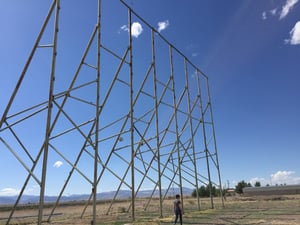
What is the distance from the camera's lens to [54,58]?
972 centimetres

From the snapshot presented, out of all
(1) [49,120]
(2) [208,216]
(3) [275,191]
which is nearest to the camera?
(1) [49,120]

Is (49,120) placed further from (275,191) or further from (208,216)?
(275,191)

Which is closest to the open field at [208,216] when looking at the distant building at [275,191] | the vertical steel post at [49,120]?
the vertical steel post at [49,120]

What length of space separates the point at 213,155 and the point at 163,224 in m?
10.1

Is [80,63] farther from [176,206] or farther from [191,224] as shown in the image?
[191,224]

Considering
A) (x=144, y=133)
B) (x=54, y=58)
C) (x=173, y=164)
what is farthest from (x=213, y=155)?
(x=54, y=58)

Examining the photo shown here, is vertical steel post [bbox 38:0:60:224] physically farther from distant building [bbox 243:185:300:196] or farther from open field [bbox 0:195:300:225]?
distant building [bbox 243:185:300:196]

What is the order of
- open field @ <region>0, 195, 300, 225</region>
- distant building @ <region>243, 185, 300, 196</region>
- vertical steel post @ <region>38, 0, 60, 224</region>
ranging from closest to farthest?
vertical steel post @ <region>38, 0, 60, 224</region>, open field @ <region>0, 195, 300, 225</region>, distant building @ <region>243, 185, 300, 196</region>

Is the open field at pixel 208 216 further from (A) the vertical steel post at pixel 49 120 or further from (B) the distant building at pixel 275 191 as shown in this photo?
(B) the distant building at pixel 275 191

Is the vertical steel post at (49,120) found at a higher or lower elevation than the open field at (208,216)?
higher

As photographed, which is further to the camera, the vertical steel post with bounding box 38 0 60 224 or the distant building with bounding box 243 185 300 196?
the distant building with bounding box 243 185 300 196

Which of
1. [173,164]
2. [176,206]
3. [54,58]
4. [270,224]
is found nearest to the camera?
[54,58]

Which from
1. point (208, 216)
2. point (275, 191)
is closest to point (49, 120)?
point (208, 216)

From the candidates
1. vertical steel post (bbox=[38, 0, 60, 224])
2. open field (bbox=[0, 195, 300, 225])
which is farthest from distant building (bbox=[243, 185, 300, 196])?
vertical steel post (bbox=[38, 0, 60, 224])
